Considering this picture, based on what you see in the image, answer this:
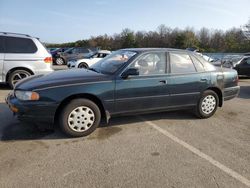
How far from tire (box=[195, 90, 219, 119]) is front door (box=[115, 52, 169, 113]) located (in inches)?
37.1

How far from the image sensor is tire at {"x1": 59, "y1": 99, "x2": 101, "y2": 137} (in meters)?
4.30

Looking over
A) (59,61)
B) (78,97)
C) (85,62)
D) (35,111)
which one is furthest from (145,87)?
(59,61)

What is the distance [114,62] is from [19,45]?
4594 mm

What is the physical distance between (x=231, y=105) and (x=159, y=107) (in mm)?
2996

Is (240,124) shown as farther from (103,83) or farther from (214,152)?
(103,83)

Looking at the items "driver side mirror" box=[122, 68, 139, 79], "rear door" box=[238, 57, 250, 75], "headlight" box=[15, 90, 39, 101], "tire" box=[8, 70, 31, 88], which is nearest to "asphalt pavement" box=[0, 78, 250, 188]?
"headlight" box=[15, 90, 39, 101]

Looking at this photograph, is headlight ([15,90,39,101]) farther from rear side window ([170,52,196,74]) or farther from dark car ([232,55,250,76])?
dark car ([232,55,250,76])

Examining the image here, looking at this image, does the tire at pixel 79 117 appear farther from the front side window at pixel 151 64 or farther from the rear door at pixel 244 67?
the rear door at pixel 244 67

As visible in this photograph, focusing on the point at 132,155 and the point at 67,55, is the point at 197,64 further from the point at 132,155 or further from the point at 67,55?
the point at 67,55

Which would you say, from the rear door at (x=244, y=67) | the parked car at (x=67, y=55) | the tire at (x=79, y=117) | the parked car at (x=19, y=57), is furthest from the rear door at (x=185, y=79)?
the parked car at (x=67, y=55)

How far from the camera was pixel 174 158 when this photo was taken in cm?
372

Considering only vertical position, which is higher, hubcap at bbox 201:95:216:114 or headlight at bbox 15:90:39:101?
headlight at bbox 15:90:39:101

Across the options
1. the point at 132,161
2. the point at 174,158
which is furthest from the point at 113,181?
the point at 174,158

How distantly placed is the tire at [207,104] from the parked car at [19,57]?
16.1ft
